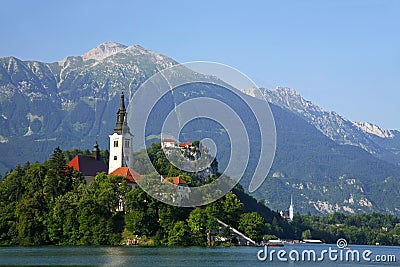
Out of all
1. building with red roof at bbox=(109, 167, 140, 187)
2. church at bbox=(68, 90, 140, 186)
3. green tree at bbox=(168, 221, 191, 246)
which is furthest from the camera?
church at bbox=(68, 90, 140, 186)

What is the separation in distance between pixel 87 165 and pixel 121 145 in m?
6.67

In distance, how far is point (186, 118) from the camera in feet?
352

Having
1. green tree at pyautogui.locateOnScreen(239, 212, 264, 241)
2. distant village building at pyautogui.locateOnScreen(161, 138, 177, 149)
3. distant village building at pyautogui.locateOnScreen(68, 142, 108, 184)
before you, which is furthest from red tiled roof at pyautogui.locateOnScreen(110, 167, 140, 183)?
green tree at pyautogui.locateOnScreen(239, 212, 264, 241)

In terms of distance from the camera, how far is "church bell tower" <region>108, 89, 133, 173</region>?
12319 centimetres

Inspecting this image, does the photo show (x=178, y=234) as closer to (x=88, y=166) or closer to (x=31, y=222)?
(x=31, y=222)

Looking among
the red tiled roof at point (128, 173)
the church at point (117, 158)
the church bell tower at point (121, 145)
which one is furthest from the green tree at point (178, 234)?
the church bell tower at point (121, 145)

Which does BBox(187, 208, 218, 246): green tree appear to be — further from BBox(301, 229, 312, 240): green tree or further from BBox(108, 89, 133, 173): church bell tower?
BBox(301, 229, 312, 240): green tree

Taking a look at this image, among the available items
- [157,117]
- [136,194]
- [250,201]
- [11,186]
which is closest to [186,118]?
[136,194]

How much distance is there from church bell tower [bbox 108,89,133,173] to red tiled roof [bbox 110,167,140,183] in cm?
423

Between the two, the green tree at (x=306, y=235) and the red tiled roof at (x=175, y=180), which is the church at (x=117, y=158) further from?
the green tree at (x=306, y=235)

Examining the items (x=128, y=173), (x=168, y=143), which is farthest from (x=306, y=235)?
(x=128, y=173)

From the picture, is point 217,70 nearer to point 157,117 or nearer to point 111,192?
point 111,192

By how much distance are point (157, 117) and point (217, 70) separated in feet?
374

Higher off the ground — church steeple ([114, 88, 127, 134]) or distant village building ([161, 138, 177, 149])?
church steeple ([114, 88, 127, 134])
